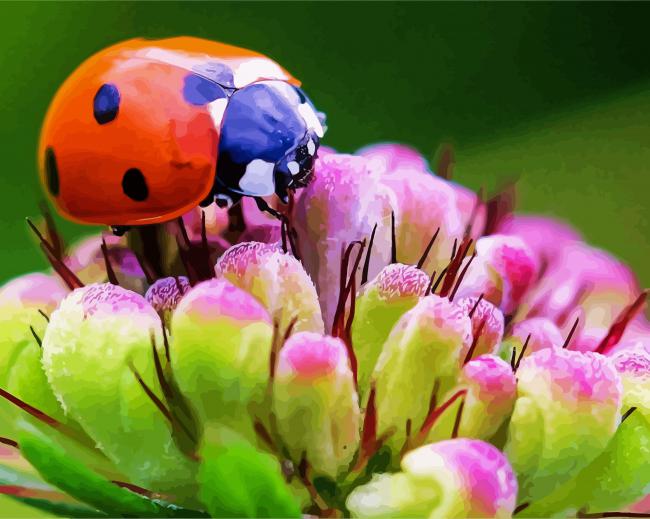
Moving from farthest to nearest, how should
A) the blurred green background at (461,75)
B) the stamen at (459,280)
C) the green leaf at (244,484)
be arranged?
the blurred green background at (461,75) → the stamen at (459,280) → the green leaf at (244,484)

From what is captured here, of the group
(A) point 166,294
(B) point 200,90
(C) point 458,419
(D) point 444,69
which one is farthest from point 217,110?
(D) point 444,69

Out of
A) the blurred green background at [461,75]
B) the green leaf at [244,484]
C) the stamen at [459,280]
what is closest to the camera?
the green leaf at [244,484]

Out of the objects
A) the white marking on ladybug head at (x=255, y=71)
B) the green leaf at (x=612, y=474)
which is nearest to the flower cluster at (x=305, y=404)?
the green leaf at (x=612, y=474)

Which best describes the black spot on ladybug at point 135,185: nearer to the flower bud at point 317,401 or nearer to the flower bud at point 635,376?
the flower bud at point 317,401

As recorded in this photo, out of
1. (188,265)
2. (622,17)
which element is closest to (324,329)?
(188,265)

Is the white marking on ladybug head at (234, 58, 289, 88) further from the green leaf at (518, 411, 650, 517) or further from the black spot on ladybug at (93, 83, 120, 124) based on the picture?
the green leaf at (518, 411, 650, 517)

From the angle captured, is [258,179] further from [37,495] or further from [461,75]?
[461,75]

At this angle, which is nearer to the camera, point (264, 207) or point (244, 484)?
point (244, 484)
